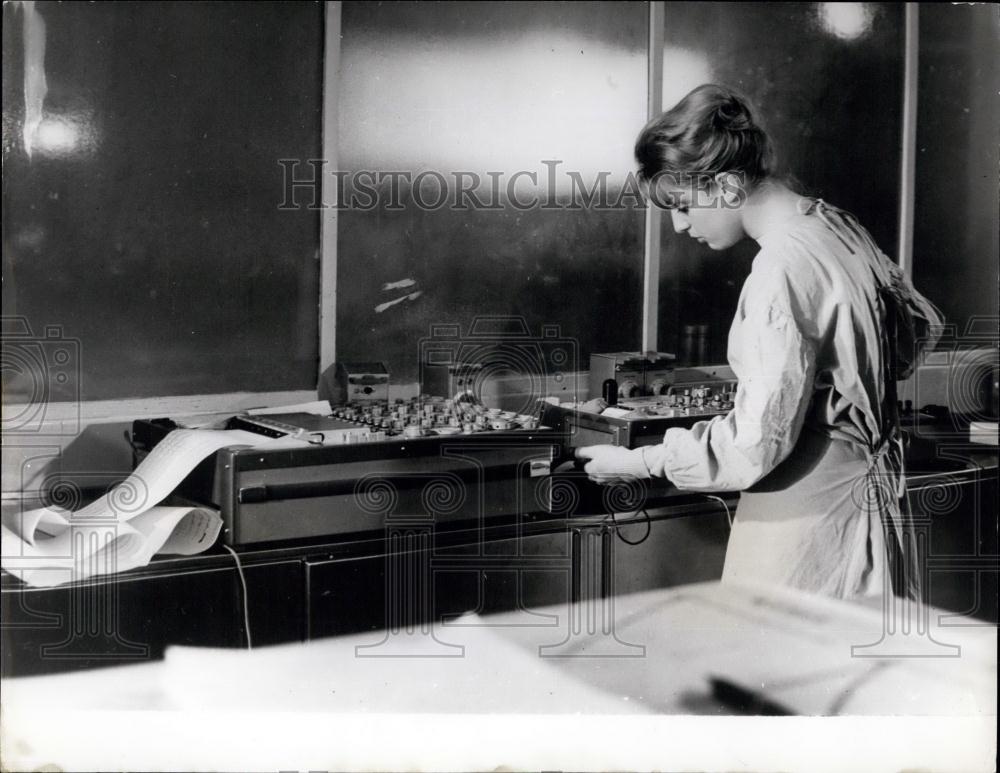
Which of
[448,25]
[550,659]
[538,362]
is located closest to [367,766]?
[550,659]

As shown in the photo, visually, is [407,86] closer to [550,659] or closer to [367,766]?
[550,659]

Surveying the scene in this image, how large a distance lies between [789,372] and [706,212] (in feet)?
1.28

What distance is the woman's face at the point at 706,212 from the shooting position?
7.31 ft

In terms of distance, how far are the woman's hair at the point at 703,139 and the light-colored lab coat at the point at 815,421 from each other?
0.54 feet

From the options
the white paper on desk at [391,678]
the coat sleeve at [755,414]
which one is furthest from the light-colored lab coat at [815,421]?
the white paper on desk at [391,678]

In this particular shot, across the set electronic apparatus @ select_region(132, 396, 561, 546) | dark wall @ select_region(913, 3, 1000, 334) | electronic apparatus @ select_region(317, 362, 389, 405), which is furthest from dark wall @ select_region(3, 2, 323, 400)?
dark wall @ select_region(913, 3, 1000, 334)

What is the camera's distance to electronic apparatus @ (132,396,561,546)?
6.52 ft

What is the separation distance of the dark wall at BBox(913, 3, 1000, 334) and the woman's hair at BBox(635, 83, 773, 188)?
43 cm

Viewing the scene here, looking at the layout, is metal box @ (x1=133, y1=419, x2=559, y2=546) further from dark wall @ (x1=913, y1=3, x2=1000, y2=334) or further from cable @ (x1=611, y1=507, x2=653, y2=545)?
dark wall @ (x1=913, y1=3, x2=1000, y2=334)

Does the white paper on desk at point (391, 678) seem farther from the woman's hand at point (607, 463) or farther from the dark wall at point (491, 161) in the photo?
the dark wall at point (491, 161)

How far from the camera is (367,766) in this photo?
7.28 feet

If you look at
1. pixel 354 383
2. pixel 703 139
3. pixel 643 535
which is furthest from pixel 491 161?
pixel 643 535

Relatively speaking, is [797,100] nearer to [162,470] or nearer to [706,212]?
[706,212]

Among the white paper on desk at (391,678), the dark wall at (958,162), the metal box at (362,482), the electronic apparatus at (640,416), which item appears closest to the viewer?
the metal box at (362,482)
